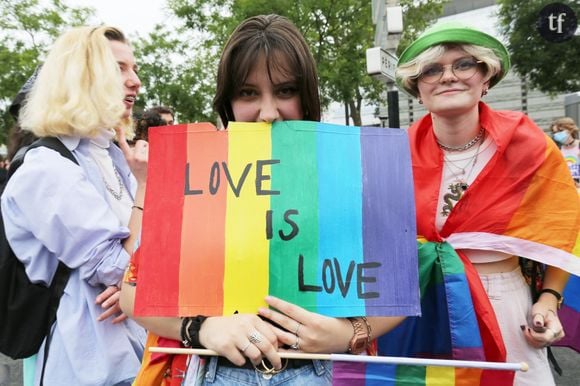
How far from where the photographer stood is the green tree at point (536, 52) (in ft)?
49.6

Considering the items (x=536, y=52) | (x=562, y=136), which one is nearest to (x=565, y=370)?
(x=562, y=136)

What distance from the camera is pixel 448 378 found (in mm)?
1314

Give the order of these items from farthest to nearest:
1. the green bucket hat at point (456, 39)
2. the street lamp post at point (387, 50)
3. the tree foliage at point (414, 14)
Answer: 1. the tree foliage at point (414, 14)
2. the street lamp post at point (387, 50)
3. the green bucket hat at point (456, 39)

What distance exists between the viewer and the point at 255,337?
1075 millimetres

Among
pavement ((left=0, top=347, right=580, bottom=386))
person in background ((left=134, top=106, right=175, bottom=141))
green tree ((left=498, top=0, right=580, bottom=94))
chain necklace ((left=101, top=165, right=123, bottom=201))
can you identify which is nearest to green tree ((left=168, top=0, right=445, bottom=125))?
green tree ((left=498, top=0, right=580, bottom=94))

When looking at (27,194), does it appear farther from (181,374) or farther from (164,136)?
(181,374)

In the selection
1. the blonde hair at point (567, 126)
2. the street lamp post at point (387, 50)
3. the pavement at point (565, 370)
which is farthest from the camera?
the blonde hair at point (567, 126)

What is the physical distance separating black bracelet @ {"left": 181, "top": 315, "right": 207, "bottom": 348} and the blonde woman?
55 cm

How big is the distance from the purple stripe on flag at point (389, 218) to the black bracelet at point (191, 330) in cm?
38

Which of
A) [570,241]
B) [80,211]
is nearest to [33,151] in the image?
[80,211]

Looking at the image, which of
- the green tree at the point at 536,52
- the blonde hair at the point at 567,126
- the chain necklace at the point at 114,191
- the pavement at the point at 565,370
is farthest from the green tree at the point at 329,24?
the chain necklace at the point at 114,191

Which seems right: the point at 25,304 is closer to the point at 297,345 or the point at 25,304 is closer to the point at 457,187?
the point at 297,345

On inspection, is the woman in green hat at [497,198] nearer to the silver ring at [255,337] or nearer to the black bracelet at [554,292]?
the black bracelet at [554,292]

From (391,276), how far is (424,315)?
1.97 feet
